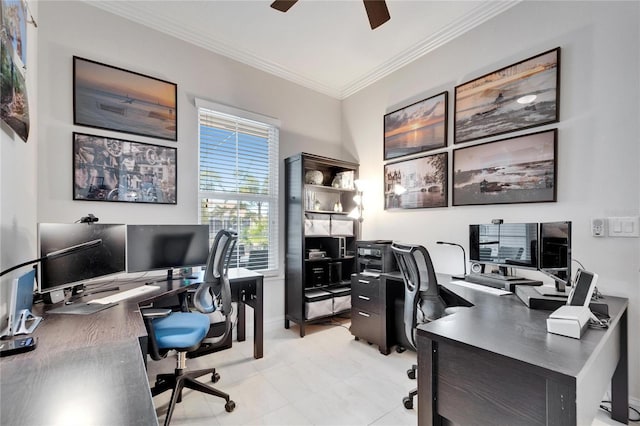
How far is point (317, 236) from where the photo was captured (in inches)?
132

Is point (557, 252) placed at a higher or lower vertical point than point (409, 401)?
higher

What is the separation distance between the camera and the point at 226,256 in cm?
196

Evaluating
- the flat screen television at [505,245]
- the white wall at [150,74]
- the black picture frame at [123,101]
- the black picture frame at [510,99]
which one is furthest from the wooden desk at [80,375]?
the black picture frame at [510,99]

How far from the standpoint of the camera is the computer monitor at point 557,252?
1710 millimetres

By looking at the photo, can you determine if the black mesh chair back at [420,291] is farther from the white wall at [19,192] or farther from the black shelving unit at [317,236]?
the white wall at [19,192]

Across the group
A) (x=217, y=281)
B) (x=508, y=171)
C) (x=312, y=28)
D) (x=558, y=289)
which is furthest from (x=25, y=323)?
(x=508, y=171)

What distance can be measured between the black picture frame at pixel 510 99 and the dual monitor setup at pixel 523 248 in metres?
0.90

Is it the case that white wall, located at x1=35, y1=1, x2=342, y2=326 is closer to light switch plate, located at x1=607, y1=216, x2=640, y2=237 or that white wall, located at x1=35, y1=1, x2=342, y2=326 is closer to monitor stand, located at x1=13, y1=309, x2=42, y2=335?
monitor stand, located at x1=13, y1=309, x2=42, y2=335

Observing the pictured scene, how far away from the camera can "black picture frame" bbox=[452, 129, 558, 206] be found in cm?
217

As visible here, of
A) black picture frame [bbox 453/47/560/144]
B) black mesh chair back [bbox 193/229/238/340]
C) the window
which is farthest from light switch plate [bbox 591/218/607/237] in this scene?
the window

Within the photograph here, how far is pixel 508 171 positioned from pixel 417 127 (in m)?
1.08

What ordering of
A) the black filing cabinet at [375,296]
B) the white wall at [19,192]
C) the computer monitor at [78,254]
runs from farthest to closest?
the black filing cabinet at [375,296], the computer monitor at [78,254], the white wall at [19,192]

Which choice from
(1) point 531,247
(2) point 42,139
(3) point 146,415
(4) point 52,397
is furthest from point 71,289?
(1) point 531,247

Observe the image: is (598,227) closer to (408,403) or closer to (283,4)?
(408,403)
